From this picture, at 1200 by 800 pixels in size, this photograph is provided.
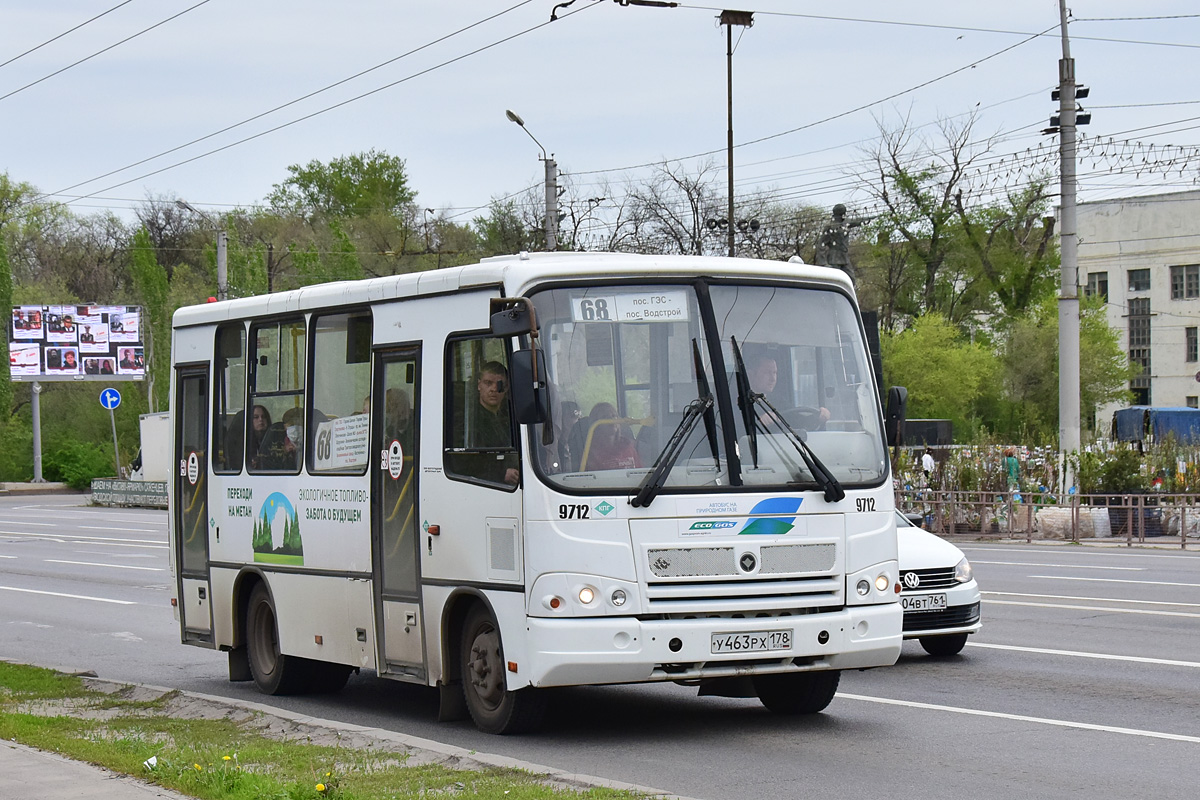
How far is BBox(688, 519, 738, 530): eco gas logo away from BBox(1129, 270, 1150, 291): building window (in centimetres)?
8521

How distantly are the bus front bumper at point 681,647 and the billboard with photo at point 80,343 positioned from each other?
2594 inches

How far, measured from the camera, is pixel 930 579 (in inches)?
522

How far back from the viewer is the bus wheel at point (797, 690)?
33.9ft

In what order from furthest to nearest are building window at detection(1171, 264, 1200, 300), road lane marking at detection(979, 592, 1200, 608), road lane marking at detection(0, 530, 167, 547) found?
building window at detection(1171, 264, 1200, 300) → road lane marking at detection(0, 530, 167, 547) → road lane marking at detection(979, 592, 1200, 608)

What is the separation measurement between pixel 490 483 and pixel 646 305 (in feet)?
4.58

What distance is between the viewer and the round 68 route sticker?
1052 centimetres

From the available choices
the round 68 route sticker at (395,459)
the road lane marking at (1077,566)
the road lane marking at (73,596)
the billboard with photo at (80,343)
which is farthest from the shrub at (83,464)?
the round 68 route sticker at (395,459)

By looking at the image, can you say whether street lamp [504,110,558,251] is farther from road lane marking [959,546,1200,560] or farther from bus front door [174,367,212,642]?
bus front door [174,367,212,642]

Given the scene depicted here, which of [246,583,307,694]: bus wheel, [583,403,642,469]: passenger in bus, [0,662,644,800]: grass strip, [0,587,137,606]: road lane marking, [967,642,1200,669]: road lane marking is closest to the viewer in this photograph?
[0,662,644,800]: grass strip

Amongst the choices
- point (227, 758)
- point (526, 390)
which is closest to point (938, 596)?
point (526, 390)

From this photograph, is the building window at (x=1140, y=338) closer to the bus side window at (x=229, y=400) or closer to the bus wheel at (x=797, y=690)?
the bus side window at (x=229, y=400)

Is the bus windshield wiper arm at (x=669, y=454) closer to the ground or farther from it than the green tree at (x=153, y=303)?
closer to the ground

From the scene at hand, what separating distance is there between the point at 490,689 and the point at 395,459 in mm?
1743

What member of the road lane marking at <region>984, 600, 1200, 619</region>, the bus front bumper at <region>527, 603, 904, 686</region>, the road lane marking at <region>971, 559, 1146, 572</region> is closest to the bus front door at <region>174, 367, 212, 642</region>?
the bus front bumper at <region>527, 603, 904, 686</region>
